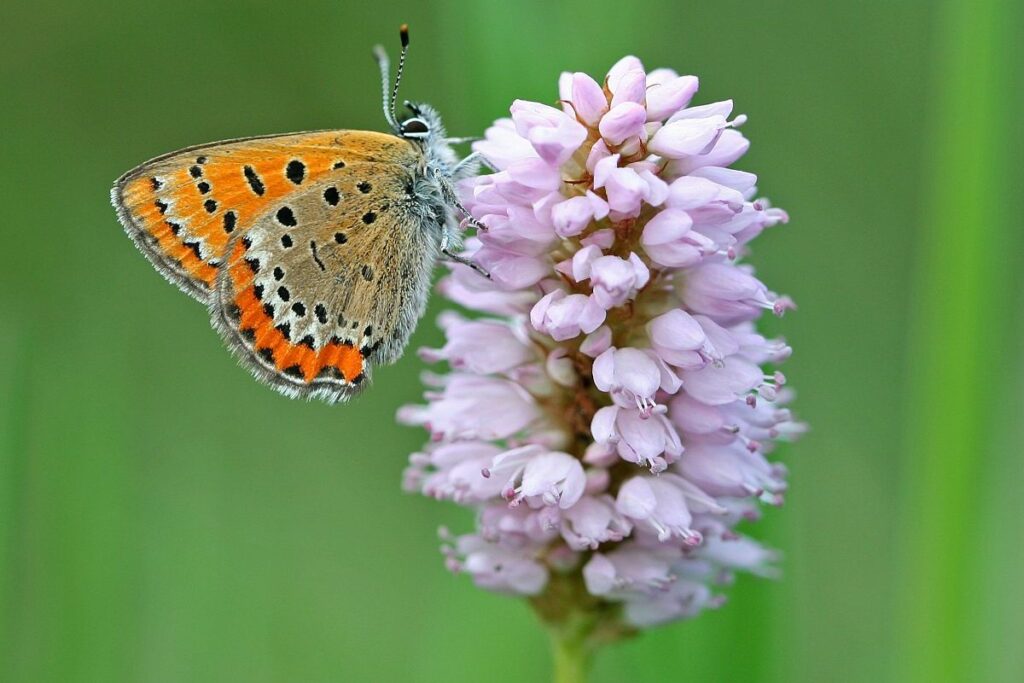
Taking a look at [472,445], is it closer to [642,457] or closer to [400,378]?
[642,457]

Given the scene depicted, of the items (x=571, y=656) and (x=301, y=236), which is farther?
(x=301, y=236)

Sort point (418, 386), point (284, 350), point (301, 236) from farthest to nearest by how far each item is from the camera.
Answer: point (418, 386), point (301, 236), point (284, 350)

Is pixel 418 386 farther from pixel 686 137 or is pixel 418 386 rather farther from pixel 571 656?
pixel 686 137

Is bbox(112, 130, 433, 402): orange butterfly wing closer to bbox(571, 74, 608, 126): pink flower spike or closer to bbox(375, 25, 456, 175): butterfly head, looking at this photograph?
bbox(375, 25, 456, 175): butterfly head

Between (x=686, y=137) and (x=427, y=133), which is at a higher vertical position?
(x=427, y=133)

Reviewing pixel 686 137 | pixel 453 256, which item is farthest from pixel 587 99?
pixel 453 256

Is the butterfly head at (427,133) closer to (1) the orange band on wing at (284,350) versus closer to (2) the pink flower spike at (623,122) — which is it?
(1) the orange band on wing at (284,350)

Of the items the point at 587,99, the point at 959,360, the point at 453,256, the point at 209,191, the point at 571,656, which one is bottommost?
the point at 571,656

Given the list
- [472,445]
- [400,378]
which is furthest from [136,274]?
[472,445]
